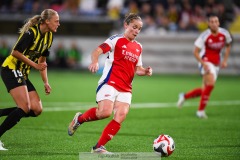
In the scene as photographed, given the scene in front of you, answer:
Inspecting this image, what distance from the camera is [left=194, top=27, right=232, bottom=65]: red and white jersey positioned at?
13.1 m

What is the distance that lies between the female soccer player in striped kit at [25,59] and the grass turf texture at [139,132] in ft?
1.87

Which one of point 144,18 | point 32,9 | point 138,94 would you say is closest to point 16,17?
point 32,9

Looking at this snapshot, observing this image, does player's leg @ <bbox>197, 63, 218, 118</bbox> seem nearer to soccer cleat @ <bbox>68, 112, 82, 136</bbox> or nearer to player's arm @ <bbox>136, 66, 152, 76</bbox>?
player's arm @ <bbox>136, 66, 152, 76</bbox>

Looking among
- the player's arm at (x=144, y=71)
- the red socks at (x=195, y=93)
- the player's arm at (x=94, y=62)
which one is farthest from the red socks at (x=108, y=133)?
the red socks at (x=195, y=93)

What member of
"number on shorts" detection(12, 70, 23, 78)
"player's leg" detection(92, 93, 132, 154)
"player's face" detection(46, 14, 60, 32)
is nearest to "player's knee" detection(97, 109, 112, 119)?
"player's leg" detection(92, 93, 132, 154)

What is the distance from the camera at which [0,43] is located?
3234 cm


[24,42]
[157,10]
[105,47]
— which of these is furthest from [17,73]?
[157,10]

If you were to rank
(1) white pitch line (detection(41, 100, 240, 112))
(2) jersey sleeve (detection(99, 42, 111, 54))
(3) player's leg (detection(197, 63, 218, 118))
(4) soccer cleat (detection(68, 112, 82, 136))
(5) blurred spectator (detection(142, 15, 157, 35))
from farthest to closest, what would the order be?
(5) blurred spectator (detection(142, 15, 157, 35)), (1) white pitch line (detection(41, 100, 240, 112)), (3) player's leg (detection(197, 63, 218, 118)), (4) soccer cleat (detection(68, 112, 82, 136)), (2) jersey sleeve (detection(99, 42, 111, 54))

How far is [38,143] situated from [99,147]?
159cm

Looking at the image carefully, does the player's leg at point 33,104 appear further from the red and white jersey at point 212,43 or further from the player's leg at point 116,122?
the red and white jersey at point 212,43

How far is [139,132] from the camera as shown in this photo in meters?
10.4

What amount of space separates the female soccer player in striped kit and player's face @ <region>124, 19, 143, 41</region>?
1165mm

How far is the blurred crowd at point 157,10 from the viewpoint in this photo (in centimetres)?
2842

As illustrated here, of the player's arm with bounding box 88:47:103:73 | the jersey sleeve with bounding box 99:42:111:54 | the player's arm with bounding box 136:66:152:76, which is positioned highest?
the jersey sleeve with bounding box 99:42:111:54
